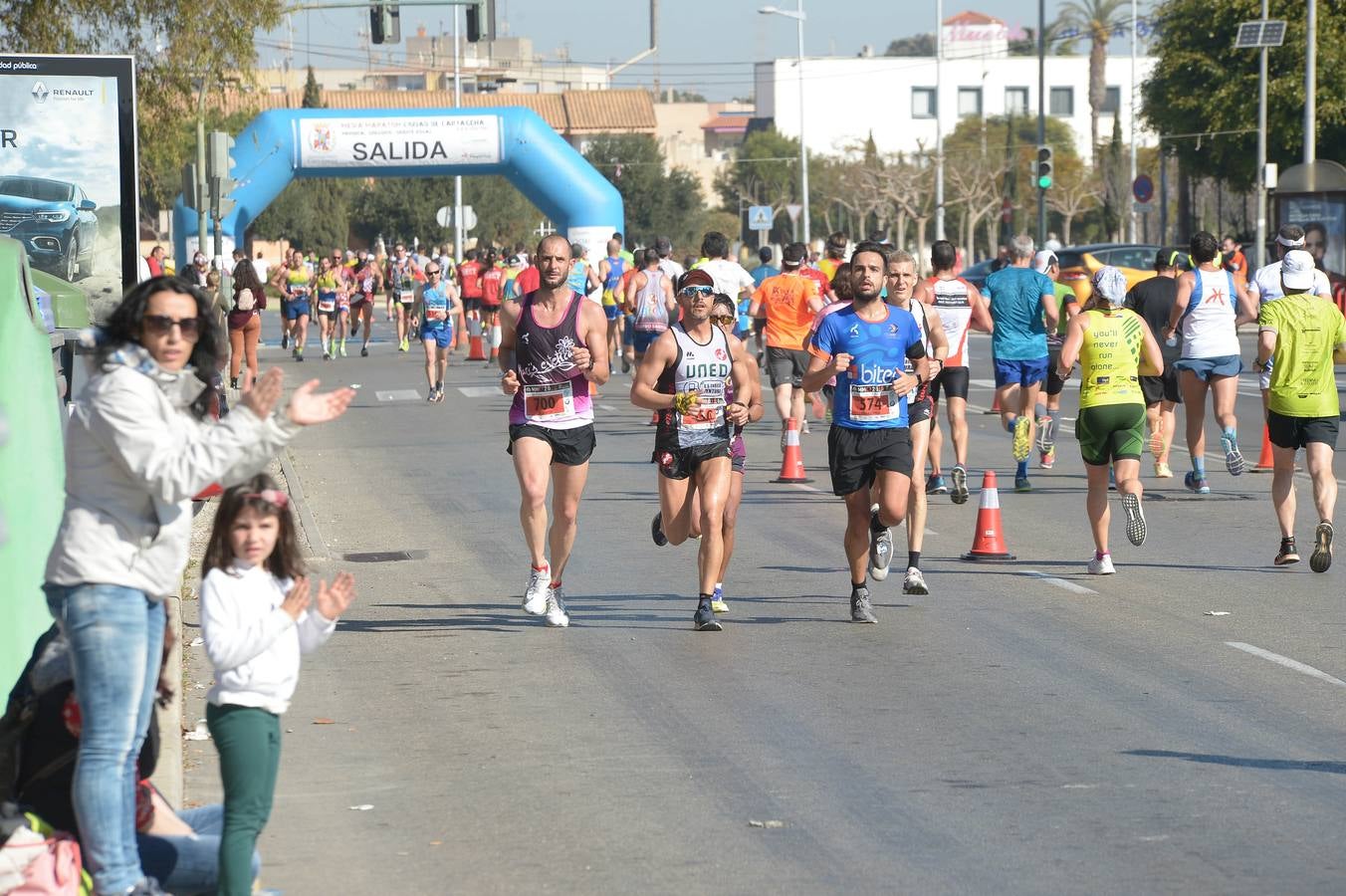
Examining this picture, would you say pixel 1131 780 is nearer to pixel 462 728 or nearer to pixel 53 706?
pixel 462 728

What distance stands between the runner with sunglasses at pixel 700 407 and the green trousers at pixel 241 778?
4.84 meters

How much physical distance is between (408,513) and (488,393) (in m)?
11.8

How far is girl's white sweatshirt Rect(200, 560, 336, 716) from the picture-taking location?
5090 millimetres

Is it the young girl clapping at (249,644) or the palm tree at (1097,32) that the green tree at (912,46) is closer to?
the palm tree at (1097,32)

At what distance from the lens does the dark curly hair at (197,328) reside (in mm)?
5203

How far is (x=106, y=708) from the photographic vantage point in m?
5.08

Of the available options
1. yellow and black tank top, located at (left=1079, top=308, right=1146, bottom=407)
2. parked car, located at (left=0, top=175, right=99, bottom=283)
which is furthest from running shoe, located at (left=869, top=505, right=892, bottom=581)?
parked car, located at (left=0, top=175, right=99, bottom=283)

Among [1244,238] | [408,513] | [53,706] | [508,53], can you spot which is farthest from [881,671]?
[508,53]

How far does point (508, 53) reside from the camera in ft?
541

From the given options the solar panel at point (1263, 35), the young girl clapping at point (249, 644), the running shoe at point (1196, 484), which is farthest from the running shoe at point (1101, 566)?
the solar panel at point (1263, 35)

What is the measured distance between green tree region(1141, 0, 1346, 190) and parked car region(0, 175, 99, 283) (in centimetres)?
3400

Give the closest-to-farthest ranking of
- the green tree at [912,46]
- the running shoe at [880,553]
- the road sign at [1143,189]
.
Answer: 1. the running shoe at [880,553]
2. the road sign at [1143,189]
3. the green tree at [912,46]

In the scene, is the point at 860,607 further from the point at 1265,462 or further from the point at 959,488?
the point at 1265,462

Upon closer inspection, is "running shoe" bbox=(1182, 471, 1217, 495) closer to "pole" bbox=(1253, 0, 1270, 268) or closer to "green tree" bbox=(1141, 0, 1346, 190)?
"pole" bbox=(1253, 0, 1270, 268)
